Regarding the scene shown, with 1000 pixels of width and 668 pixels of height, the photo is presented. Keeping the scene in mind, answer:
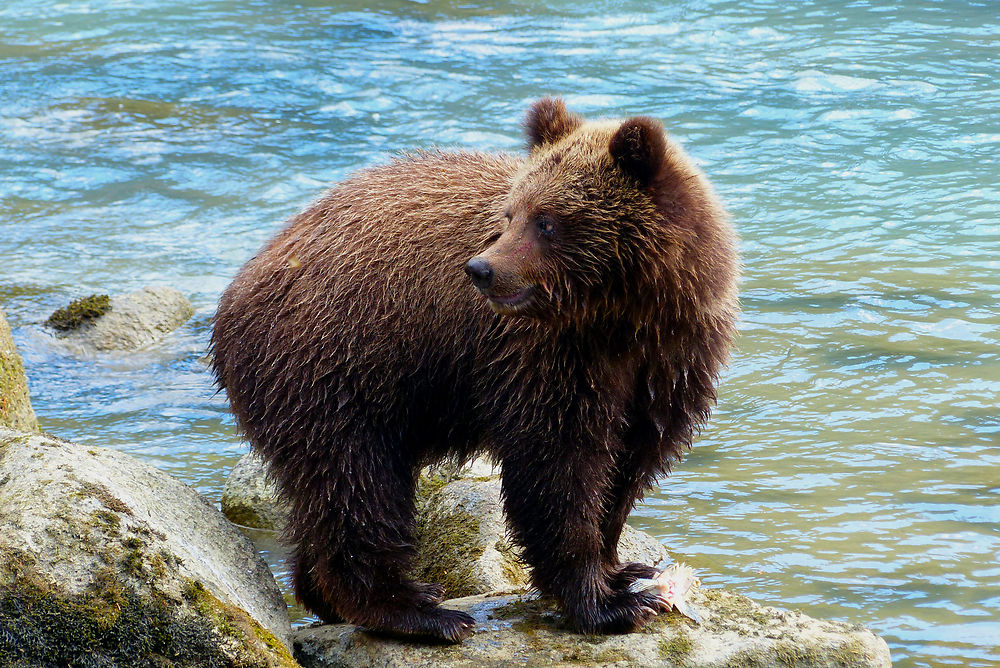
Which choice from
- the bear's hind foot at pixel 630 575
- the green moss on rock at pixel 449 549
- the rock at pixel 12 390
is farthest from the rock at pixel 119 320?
the bear's hind foot at pixel 630 575

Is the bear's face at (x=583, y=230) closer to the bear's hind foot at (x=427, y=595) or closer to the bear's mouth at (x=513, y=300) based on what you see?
the bear's mouth at (x=513, y=300)

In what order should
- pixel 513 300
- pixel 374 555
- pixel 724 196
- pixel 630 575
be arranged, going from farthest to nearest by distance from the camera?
pixel 724 196 < pixel 630 575 < pixel 374 555 < pixel 513 300

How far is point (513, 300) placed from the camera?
4625 millimetres

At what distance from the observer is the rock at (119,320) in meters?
10.9

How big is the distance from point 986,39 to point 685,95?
552 cm

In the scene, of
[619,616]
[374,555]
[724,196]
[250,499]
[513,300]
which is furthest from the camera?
[724,196]

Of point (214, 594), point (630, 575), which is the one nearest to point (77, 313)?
point (630, 575)

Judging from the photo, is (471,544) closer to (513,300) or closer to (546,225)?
(513,300)

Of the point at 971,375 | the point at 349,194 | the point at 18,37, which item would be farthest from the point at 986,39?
the point at 18,37

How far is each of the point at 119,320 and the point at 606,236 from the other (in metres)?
7.71

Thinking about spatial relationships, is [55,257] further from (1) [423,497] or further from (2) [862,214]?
(2) [862,214]

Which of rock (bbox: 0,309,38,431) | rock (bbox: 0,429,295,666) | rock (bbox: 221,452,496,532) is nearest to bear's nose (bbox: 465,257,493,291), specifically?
rock (bbox: 0,429,295,666)

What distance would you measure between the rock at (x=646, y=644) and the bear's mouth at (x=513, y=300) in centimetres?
158

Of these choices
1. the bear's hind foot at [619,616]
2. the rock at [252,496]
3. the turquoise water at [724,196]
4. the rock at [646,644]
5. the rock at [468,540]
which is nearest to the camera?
the rock at [646,644]
